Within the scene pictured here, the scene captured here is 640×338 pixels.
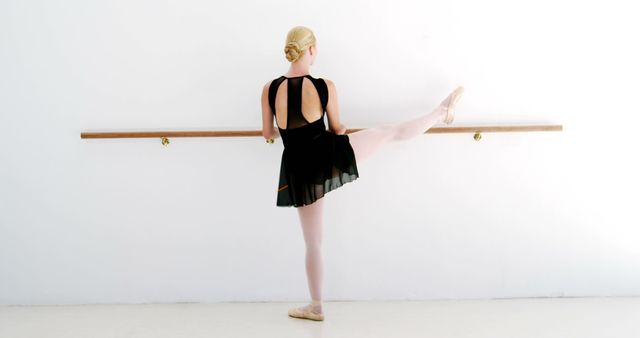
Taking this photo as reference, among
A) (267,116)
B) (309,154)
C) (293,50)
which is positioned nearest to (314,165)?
(309,154)

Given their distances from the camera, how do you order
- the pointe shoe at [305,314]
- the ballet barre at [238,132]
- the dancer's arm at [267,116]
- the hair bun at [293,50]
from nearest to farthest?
the hair bun at [293,50] < the dancer's arm at [267,116] < the pointe shoe at [305,314] < the ballet barre at [238,132]

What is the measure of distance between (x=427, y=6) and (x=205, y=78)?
114 centimetres

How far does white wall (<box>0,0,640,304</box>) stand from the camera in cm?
232

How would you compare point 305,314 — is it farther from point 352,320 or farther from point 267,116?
point 267,116

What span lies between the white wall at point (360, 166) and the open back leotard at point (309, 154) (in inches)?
15.4

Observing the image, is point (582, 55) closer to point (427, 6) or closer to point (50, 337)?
point (427, 6)

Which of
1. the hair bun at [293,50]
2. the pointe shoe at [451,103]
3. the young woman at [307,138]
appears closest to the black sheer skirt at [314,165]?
the young woman at [307,138]

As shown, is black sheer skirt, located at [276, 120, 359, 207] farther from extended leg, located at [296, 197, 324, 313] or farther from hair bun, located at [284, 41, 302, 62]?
hair bun, located at [284, 41, 302, 62]

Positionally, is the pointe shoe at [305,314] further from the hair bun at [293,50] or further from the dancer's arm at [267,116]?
the hair bun at [293,50]

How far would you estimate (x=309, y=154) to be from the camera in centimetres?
195

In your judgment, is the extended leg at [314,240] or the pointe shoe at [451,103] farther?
the pointe shoe at [451,103]

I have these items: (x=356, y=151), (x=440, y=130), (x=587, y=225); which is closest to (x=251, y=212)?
(x=356, y=151)

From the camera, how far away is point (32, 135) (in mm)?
2371

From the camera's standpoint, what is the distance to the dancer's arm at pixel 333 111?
199cm
